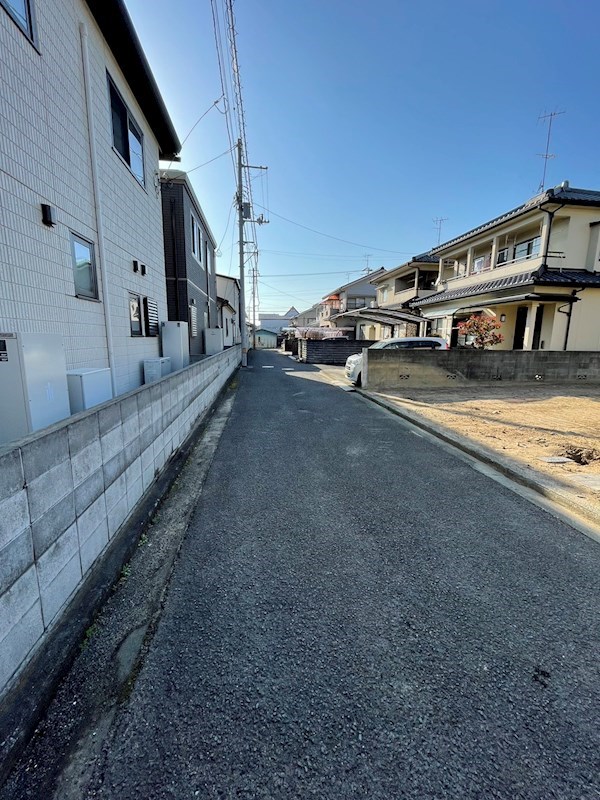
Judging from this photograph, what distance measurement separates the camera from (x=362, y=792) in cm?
129

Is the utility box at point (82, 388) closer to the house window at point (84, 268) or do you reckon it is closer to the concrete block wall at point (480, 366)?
the house window at point (84, 268)

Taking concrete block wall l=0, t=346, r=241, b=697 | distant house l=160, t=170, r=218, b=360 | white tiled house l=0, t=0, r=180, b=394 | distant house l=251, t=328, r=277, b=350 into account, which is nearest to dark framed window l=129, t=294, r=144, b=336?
white tiled house l=0, t=0, r=180, b=394

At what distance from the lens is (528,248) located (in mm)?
15180

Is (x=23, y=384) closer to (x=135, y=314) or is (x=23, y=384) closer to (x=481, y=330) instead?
(x=135, y=314)

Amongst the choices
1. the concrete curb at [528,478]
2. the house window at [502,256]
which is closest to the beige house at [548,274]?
the house window at [502,256]

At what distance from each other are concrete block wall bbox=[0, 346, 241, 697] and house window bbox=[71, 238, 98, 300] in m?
2.52

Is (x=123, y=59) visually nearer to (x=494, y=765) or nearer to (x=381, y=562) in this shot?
(x=381, y=562)

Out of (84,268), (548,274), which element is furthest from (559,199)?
(84,268)

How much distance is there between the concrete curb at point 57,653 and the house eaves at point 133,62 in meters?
6.70

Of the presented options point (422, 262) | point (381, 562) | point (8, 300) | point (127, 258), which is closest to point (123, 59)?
point (127, 258)

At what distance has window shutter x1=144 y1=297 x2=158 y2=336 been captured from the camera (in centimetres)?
746

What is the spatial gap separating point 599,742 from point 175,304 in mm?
12433

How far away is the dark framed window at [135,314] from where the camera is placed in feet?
21.8

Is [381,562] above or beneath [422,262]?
beneath
